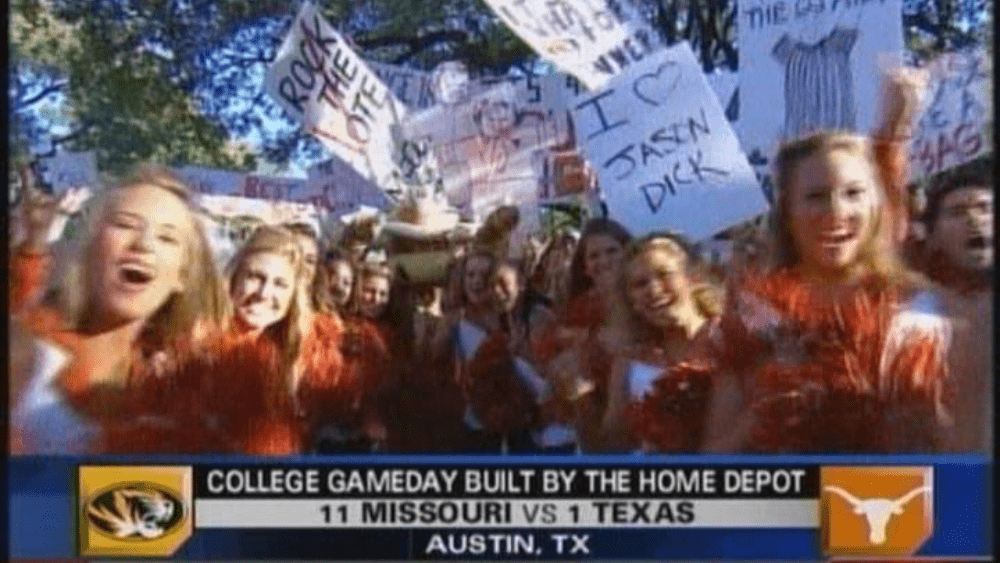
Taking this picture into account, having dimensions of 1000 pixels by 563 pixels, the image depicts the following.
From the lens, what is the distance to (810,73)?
4.36m

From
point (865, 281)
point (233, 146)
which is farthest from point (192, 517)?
point (865, 281)

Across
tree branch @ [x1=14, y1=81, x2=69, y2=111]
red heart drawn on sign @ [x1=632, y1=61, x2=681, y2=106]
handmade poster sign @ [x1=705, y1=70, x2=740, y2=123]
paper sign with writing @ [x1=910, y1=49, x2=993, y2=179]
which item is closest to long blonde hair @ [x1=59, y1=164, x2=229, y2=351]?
tree branch @ [x1=14, y1=81, x2=69, y2=111]

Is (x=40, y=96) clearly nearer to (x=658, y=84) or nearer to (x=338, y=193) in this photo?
(x=338, y=193)

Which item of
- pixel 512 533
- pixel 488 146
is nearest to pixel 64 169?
pixel 488 146

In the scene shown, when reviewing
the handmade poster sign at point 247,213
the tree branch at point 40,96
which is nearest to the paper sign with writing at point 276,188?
the handmade poster sign at point 247,213

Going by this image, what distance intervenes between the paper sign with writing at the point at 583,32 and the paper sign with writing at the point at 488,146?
0.42 ft

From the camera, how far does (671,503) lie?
4.42 metres

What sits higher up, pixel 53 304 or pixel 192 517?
pixel 53 304

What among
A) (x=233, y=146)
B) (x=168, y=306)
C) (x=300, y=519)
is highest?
(x=233, y=146)

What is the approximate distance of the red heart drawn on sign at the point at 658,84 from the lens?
4.37 metres

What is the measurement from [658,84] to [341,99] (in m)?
0.70

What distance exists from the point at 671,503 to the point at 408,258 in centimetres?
80

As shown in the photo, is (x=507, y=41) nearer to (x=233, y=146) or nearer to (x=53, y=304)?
(x=233, y=146)

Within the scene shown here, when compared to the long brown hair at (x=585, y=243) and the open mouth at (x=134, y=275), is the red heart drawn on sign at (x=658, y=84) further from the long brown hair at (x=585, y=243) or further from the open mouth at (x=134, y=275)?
the open mouth at (x=134, y=275)
